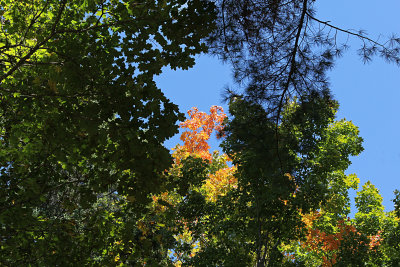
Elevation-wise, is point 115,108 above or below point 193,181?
below

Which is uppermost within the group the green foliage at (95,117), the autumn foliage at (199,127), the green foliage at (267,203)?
the autumn foliage at (199,127)

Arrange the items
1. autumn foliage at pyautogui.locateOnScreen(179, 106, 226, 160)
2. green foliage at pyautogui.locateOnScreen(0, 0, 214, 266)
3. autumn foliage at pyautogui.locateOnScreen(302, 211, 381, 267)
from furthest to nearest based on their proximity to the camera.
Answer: autumn foliage at pyautogui.locateOnScreen(179, 106, 226, 160)
autumn foliage at pyautogui.locateOnScreen(302, 211, 381, 267)
green foliage at pyautogui.locateOnScreen(0, 0, 214, 266)

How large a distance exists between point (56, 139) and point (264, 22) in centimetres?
405

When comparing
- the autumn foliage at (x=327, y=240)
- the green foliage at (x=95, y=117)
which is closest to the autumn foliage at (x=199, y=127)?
the autumn foliage at (x=327, y=240)

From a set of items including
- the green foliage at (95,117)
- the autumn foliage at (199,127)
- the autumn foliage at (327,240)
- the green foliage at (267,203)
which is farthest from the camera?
the autumn foliage at (199,127)

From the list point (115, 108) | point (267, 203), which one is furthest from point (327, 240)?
point (115, 108)

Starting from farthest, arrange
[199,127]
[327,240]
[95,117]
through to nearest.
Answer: [199,127] < [327,240] < [95,117]

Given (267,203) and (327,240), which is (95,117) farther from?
(327,240)

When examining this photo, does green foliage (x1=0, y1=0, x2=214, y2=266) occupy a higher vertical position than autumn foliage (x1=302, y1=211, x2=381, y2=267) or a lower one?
lower

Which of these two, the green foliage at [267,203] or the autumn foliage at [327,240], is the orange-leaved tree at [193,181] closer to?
the green foliage at [267,203]

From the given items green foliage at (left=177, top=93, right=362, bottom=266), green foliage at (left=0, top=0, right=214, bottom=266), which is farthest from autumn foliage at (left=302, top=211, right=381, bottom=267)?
green foliage at (left=0, top=0, right=214, bottom=266)

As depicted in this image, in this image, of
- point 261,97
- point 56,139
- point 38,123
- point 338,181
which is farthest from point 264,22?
point 338,181

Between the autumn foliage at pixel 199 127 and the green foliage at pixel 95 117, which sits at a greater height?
the autumn foliage at pixel 199 127

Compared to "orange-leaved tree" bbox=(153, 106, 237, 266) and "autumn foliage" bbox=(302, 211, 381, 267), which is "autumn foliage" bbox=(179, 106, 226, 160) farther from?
"autumn foliage" bbox=(302, 211, 381, 267)
